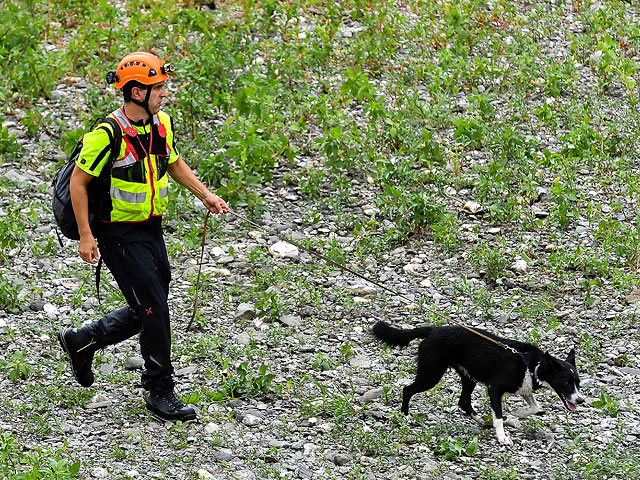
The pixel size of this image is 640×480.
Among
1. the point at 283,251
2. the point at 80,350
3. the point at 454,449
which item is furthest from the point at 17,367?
the point at 454,449

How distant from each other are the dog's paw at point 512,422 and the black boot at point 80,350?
2842 millimetres

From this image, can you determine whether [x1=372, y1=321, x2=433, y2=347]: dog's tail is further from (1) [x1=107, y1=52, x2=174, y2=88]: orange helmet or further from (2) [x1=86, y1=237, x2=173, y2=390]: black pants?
(1) [x1=107, y1=52, x2=174, y2=88]: orange helmet

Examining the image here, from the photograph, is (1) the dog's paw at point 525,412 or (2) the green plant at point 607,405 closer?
(2) the green plant at point 607,405

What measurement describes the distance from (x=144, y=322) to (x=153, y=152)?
1097 mm

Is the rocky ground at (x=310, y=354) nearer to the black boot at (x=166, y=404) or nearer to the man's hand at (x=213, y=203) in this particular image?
the black boot at (x=166, y=404)

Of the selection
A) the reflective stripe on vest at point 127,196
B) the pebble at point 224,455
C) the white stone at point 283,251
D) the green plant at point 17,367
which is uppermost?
the reflective stripe on vest at point 127,196

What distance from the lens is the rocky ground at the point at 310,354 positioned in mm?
5457

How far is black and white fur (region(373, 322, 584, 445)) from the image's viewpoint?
18.5 feet

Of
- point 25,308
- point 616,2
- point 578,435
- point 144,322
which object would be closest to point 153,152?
point 144,322

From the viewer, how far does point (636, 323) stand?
6883 millimetres

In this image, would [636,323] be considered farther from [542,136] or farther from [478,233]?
[542,136]

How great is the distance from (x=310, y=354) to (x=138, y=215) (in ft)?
6.43

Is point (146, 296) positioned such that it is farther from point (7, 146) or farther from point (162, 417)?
point (7, 146)

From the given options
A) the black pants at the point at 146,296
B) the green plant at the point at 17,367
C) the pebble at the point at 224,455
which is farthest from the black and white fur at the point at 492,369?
the green plant at the point at 17,367
